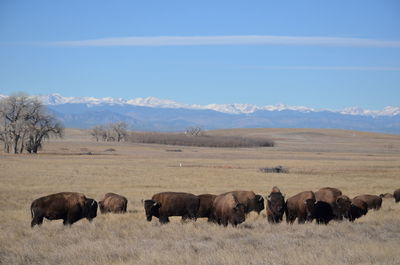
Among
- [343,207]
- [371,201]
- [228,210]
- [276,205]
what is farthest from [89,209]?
[371,201]

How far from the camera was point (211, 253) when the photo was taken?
1342 cm

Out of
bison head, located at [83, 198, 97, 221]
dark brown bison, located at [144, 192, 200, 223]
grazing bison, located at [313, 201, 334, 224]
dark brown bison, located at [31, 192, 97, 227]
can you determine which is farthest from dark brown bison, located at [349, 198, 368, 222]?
dark brown bison, located at [31, 192, 97, 227]

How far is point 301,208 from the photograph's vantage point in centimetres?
2002

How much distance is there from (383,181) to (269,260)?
32160 mm

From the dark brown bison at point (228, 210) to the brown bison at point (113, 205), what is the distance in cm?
503

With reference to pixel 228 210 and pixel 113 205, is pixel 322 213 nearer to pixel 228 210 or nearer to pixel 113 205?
pixel 228 210

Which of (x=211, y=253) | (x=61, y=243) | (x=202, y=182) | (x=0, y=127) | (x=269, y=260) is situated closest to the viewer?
(x=269, y=260)

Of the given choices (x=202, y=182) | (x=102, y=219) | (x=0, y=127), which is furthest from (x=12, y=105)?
(x=102, y=219)

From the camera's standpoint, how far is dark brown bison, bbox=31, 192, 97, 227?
57.3 ft

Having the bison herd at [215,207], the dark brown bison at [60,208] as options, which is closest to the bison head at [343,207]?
the bison herd at [215,207]

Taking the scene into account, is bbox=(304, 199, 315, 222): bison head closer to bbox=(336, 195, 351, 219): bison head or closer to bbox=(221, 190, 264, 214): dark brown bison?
bbox=(336, 195, 351, 219): bison head

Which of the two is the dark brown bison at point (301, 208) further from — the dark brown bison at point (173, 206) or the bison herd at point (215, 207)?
the dark brown bison at point (173, 206)

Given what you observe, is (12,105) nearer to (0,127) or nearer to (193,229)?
(0,127)

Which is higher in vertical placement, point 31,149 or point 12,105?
point 12,105
